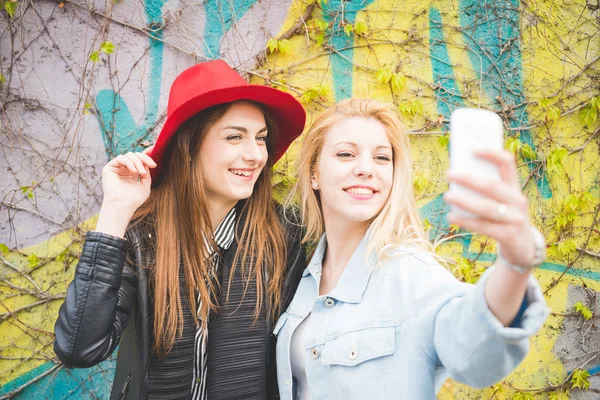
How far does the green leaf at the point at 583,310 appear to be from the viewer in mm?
2889

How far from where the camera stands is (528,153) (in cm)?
289

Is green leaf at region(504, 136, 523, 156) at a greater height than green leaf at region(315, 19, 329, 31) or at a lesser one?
lesser

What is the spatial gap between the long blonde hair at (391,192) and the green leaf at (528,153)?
4.16 feet

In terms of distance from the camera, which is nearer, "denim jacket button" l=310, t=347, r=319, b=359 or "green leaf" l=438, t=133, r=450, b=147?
"denim jacket button" l=310, t=347, r=319, b=359

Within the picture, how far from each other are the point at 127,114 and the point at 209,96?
1.30 metres

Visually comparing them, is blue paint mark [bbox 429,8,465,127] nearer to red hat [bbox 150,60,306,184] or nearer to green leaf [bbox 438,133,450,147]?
green leaf [bbox 438,133,450,147]

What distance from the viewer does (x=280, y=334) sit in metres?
2.13

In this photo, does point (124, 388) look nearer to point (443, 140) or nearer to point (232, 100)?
point (232, 100)

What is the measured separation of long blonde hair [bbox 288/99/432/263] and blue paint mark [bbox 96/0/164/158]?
1.40 m

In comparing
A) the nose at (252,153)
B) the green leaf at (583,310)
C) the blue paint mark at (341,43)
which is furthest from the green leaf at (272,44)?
the green leaf at (583,310)

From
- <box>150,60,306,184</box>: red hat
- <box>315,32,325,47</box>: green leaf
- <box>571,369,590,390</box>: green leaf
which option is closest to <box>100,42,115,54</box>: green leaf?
<box>150,60,306,184</box>: red hat

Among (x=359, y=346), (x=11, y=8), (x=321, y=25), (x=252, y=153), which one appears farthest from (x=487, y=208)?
(x=11, y=8)

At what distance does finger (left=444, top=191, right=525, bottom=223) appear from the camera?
83cm

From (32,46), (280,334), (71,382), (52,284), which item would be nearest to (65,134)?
(32,46)
